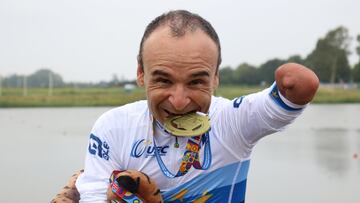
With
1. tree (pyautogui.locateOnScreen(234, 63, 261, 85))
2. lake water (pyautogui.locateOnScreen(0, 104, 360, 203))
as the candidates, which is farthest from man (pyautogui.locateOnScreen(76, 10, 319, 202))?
tree (pyautogui.locateOnScreen(234, 63, 261, 85))

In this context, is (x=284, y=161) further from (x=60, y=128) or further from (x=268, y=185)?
(x=60, y=128)

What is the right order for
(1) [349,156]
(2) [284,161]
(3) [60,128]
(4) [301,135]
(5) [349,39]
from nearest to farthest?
(2) [284,161], (1) [349,156], (4) [301,135], (3) [60,128], (5) [349,39]

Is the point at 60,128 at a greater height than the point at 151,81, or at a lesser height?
lesser

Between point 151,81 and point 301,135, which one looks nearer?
point 151,81

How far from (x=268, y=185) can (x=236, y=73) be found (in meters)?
53.8

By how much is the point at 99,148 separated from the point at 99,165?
7cm

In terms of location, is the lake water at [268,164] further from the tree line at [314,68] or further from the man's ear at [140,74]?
the tree line at [314,68]

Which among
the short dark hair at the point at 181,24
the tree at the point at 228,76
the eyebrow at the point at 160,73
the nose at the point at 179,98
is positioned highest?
the short dark hair at the point at 181,24

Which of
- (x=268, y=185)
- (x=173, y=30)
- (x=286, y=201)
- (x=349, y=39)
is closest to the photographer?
(x=173, y=30)

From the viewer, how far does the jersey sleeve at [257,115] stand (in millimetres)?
1910

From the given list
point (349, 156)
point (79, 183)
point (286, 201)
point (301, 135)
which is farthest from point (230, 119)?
point (301, 135)

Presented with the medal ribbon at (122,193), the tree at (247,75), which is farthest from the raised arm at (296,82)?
the tree at (247,75)

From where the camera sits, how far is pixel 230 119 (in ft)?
6.97

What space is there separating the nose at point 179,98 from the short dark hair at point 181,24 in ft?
0.62
